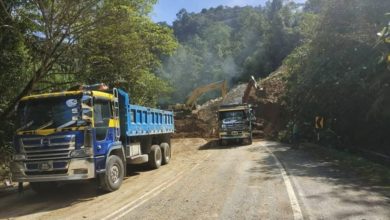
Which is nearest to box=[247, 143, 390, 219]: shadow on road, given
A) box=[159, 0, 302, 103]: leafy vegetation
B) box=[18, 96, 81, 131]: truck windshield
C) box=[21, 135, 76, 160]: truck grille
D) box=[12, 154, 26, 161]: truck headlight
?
box=[21, 135, 76, 160]: truck grille

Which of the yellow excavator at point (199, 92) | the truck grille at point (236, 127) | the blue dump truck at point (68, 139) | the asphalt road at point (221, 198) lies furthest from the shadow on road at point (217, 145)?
the blue dump truck at point (68, 139)

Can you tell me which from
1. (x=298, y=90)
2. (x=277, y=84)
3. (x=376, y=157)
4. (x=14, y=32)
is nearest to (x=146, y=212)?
(x=14, y=32)

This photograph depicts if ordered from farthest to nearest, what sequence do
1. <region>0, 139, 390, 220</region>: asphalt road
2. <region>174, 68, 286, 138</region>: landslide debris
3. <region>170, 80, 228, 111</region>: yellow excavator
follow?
1. <region>170, 80, 228, 111</region>: yellow excavator
2. <region>174, 68, 286, 138</region>: landslide debris
3. <region>0, 139, 390, 220</region>: asphalt road

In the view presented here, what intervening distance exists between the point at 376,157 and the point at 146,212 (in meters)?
14.1

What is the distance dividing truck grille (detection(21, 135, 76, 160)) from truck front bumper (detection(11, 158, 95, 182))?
154 millimetres

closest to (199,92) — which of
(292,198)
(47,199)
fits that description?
(47,199)

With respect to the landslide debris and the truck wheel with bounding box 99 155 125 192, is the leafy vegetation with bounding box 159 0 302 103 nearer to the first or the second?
the landslide debris

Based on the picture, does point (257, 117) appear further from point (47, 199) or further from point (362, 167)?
point (47, 199)

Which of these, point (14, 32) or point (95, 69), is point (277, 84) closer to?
point (95, 69)

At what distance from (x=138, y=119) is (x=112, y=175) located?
3676mm

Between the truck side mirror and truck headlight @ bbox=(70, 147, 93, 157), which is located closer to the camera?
truck headlight @ bbox=(70, 147, 93, 157)

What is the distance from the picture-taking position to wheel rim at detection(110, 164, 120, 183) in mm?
12828

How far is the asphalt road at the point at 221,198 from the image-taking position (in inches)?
359

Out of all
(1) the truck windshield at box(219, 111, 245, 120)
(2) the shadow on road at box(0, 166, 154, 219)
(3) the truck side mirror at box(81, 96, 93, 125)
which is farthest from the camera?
(1) the truck windshield at box(219, 111, 245, 120)
